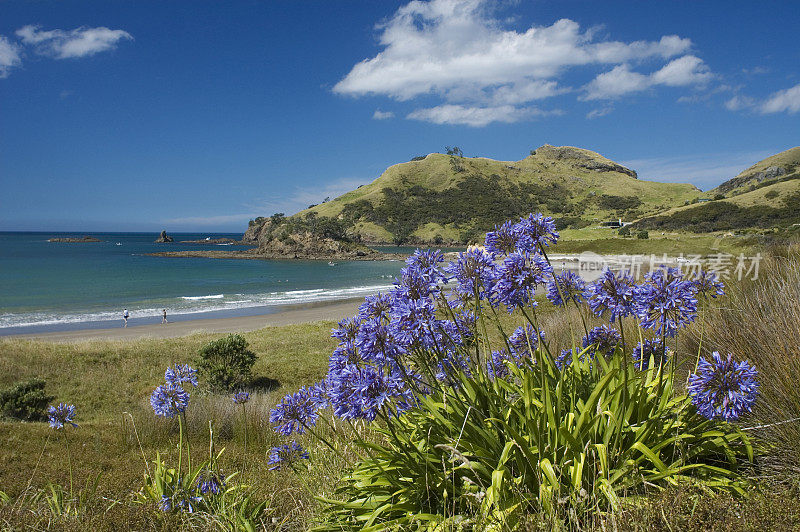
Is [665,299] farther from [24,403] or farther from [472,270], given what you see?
[24,403]

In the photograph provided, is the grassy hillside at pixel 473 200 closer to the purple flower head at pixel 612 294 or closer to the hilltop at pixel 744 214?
the hilltop at pixel 744 214

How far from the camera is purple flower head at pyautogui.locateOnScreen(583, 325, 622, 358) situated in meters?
3.84

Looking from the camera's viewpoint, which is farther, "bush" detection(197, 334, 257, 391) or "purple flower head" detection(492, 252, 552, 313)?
"bush" detection(197, 334, 257, 391)

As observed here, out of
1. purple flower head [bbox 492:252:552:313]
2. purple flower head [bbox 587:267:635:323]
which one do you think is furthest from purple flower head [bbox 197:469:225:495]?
purple flower head [bbox 587:267:635:323]

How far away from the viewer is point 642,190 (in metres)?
176

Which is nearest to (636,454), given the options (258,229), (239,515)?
(239,515)

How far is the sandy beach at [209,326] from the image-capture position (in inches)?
1140

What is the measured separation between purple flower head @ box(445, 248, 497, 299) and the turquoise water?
3807cm

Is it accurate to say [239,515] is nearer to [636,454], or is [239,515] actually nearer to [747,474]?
[636,454]

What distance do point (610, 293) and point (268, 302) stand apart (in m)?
45.9

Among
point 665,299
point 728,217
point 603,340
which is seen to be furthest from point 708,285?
point 728,217

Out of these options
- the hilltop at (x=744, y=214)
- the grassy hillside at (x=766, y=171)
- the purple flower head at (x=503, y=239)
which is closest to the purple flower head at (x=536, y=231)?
the purple flower head at (x=503, y=239)

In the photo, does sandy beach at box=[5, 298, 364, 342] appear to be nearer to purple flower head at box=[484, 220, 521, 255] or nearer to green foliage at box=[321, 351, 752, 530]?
green foliage at box=[321, 351, 752, 530]

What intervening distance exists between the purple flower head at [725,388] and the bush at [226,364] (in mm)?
14325
